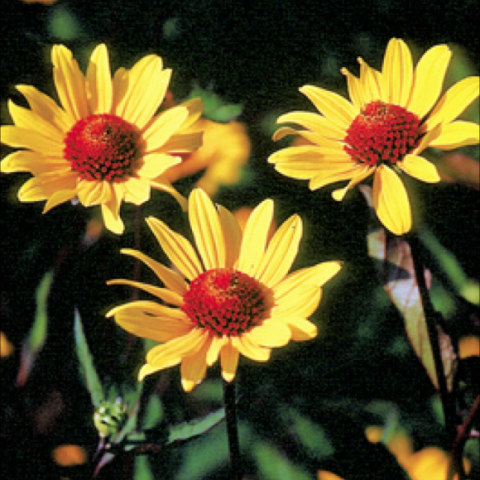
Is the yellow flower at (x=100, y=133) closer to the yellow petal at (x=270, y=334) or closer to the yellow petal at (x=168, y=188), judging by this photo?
the yellow petal at (x=168, y=188)

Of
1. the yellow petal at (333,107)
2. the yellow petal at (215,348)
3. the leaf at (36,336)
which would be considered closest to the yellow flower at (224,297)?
the yellow petal at (215,348)

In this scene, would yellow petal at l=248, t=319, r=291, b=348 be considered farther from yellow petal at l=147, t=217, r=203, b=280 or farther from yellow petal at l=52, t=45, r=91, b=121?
yellow petal at l=52, t=45, r=91, b=121

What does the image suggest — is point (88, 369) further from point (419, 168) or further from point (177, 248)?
point (419, 168)

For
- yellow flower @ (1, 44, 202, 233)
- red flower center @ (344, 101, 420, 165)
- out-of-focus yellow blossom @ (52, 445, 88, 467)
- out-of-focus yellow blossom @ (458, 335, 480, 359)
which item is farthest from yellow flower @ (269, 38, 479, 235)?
out-of-focus yellow blossom @ (52, 445, 88, 467)

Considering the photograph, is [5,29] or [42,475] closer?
[42,475]

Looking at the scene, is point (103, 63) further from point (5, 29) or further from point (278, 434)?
point (278, 434)

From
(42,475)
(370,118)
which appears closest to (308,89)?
(370,118)
